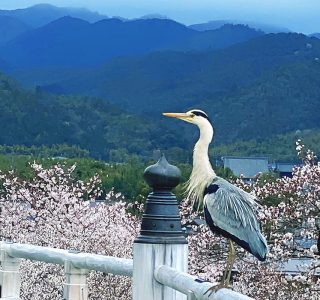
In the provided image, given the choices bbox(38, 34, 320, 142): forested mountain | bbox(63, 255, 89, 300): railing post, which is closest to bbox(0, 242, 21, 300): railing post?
bbox(63, 255, 89, 300): railing post

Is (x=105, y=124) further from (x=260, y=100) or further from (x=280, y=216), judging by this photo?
(x=280, y=216)

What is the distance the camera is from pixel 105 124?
323 feet

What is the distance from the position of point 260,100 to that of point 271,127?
518cm

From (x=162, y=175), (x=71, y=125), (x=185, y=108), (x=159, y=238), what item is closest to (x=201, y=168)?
(x=162, y=175)

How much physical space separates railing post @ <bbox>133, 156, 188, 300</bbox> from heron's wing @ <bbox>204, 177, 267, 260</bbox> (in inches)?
10.8

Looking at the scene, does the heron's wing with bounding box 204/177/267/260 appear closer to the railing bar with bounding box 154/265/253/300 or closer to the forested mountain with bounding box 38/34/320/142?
the railing bar with bounding box 154/265/253/300

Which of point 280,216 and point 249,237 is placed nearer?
point 249,237

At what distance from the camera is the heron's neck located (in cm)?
392

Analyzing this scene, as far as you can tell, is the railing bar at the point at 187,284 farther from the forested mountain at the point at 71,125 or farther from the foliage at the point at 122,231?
the forested mountain at the point at 71,125

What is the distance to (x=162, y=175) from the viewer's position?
359cm

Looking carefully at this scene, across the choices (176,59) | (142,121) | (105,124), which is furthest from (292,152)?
(176,59)

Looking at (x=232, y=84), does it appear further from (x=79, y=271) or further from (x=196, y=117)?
(x=196, y=117)

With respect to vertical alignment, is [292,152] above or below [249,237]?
below

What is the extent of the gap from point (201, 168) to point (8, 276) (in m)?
1.95
